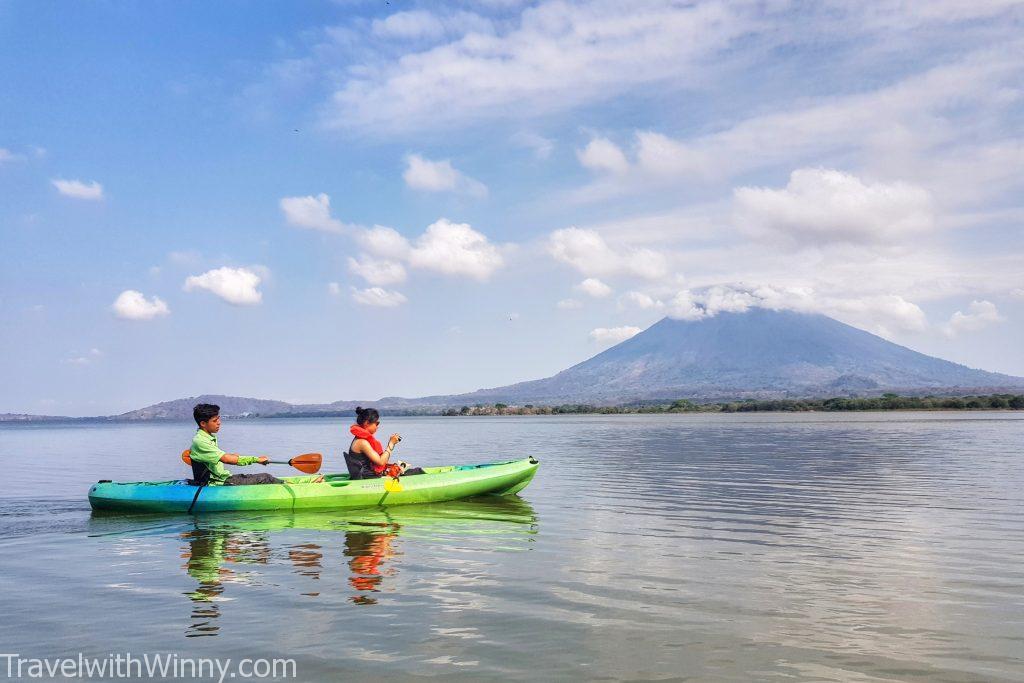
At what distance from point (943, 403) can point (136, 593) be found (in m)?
135

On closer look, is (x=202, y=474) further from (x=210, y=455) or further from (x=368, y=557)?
(x=368, y=557)

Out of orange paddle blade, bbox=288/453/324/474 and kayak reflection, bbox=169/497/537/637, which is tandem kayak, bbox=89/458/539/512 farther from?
orange paddle blade, bbox=288/453/324/474

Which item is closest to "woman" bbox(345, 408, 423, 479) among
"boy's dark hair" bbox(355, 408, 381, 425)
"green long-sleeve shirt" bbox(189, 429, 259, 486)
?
"boy's dark hair" bbox(355, 408, 381, 425)

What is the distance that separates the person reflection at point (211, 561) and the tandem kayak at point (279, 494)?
162cm

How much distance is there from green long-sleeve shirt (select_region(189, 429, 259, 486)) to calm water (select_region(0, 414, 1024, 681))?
3.64ft

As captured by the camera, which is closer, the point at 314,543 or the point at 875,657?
the point at 875,657

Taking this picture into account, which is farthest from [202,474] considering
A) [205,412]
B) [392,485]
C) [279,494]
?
[392,485]

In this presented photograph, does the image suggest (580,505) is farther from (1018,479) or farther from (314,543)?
(1018,479)

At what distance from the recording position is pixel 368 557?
42.8 feet

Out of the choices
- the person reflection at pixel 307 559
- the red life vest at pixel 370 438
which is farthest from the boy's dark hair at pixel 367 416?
the person reflection at pixel 307 559

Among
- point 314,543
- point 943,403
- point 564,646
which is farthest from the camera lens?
point 943,403

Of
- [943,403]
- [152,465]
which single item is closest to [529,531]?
[152,465]

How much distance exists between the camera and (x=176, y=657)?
8.02 m

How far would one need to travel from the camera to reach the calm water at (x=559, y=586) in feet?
25.9
